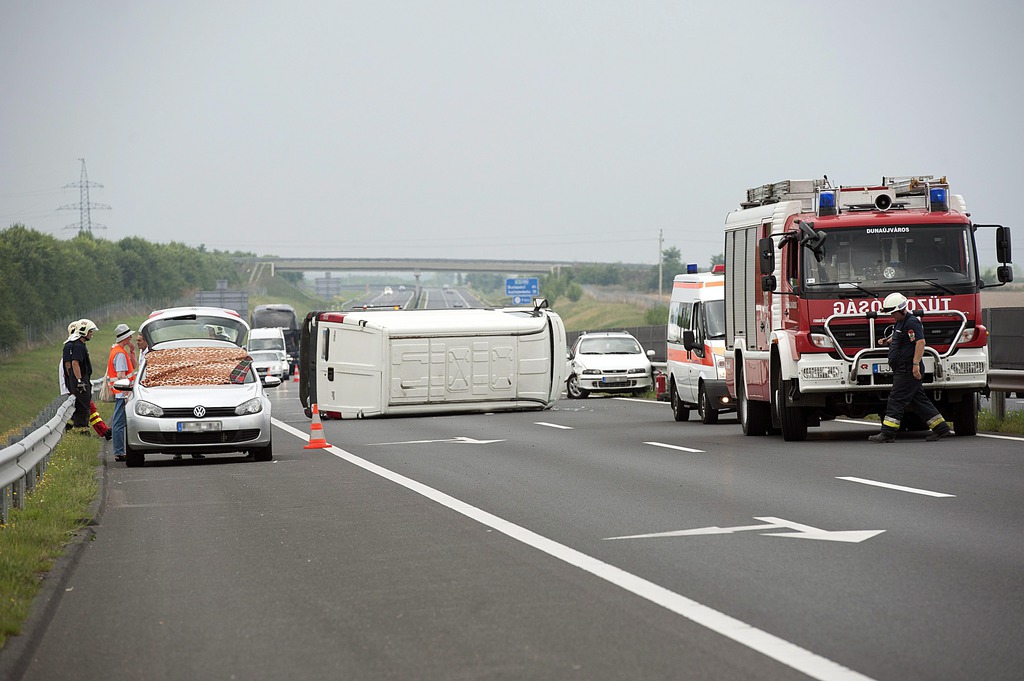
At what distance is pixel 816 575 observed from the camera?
904cm

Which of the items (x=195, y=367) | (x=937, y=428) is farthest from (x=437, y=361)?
(x=937, y=428)

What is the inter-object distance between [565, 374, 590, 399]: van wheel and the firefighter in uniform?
2183cm

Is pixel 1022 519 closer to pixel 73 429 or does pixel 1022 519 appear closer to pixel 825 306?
pixel 825 306

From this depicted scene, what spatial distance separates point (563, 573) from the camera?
9406mm

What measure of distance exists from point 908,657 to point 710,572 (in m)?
2.61

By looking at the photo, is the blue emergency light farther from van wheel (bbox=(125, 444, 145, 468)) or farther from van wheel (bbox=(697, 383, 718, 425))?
van wheel (bbox=(125, 444, 145, 468))

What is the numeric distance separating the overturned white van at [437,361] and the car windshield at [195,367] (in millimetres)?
7156

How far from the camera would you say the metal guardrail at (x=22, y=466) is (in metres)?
12.4

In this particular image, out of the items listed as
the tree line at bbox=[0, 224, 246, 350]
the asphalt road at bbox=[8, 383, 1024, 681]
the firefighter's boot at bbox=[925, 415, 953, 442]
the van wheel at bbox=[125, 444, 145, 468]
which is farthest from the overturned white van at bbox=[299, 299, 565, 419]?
the tree line at bbox=[0, 224, 246, 350]

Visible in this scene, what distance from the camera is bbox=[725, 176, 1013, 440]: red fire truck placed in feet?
65.2

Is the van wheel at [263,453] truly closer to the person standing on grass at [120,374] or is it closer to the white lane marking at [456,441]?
the person standing on grass at [120,374]

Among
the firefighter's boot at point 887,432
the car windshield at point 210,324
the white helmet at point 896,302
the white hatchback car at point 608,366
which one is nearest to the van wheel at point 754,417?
the firefighter's boot at point 887,432

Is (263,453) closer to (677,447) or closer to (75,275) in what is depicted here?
(677,447)

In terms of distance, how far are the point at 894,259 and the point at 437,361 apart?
11.1 meters
